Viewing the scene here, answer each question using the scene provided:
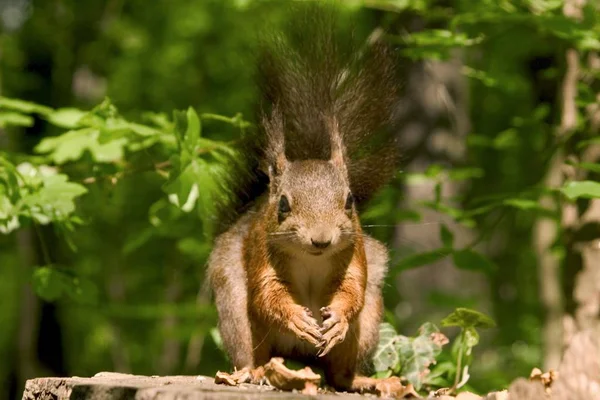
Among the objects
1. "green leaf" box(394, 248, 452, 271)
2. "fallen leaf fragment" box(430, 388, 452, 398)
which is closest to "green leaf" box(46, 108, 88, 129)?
"green leaf" box(394, 248, 452, 271)

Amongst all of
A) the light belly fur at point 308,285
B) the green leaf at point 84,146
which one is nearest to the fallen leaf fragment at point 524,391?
the light belly fur at point 308,285

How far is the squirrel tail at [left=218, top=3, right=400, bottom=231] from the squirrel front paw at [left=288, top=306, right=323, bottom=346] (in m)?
0.62

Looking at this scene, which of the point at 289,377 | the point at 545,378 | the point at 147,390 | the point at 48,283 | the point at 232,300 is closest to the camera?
the point at 147,390

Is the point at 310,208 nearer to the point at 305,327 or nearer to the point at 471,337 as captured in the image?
the point at 305,327

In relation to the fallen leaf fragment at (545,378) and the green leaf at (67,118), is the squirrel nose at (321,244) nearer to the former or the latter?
the fallen leaf fragment at (545,378)

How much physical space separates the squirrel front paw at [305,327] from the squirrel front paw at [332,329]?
21 mm

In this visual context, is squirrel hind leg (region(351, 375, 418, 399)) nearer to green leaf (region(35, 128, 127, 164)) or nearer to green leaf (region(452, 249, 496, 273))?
green leaf (region(452, 249, 496, 273))

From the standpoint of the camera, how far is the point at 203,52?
9.59 meters

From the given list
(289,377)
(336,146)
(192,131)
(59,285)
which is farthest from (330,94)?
(59,285)

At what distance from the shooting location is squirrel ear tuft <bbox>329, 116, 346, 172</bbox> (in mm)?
2901

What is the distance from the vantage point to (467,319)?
2.92m

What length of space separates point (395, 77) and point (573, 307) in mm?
1266

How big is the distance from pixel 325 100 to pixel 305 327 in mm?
861

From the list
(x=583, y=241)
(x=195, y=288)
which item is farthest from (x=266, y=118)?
(x=195, y=288)
